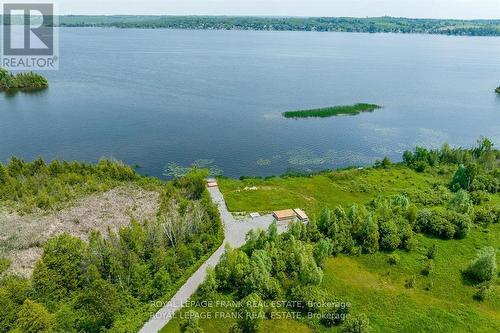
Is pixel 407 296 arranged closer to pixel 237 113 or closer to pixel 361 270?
pixel 361 270

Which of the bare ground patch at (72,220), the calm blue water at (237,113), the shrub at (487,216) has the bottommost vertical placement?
the bare ground patch at (72,220)

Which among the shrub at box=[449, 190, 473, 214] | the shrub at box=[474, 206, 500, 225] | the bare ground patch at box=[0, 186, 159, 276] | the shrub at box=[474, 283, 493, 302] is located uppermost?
the shrub at box=[449, 190, 473, 214]

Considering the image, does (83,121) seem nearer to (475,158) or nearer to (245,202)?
(245,202)

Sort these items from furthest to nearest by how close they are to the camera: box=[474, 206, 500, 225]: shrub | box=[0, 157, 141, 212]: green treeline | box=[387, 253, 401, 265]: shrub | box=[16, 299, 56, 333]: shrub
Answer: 1. box=[474, 206, 500, 225]: shrub
2. box=[0, 157, 141, 212]: green treeline
3. box=[387, 253, 401, 265]: shrub
4. box=[16, 299, 56, 333]: shrub

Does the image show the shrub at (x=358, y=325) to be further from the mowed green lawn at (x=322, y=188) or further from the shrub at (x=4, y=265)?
the shrub at (x=4, y=265)

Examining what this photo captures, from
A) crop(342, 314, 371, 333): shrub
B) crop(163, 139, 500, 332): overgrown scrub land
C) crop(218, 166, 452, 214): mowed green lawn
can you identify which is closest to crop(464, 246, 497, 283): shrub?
crop(163, 139, 500, 332): overgrown scrub land

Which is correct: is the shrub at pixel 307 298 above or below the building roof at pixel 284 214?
below

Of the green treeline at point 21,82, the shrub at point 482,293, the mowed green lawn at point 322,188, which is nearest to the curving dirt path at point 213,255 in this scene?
the mowed green lawn at point 322,188

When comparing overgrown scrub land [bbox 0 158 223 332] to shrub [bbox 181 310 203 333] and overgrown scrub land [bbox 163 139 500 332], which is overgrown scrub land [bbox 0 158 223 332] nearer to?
shrub [bbox 181 310 203 333]
